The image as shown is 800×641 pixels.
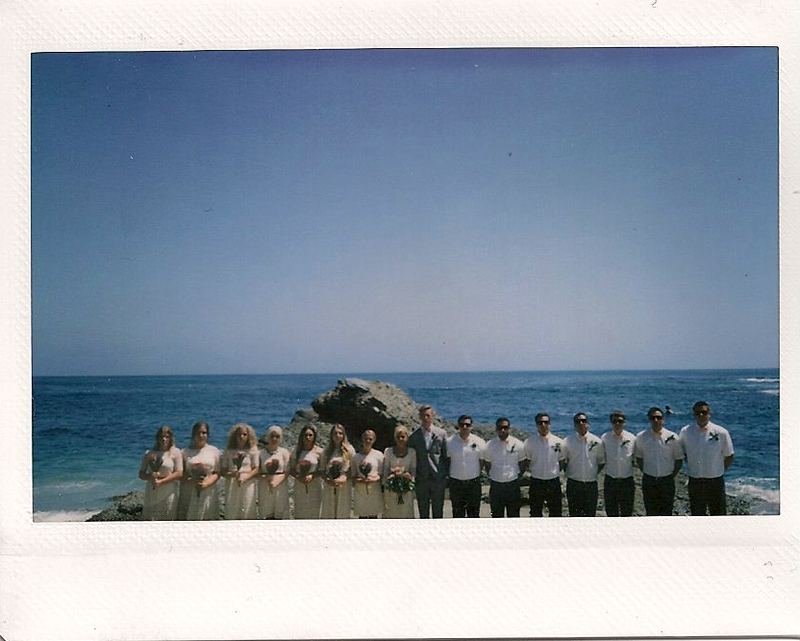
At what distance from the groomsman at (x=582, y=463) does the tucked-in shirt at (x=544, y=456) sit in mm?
48

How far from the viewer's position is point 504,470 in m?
3.73

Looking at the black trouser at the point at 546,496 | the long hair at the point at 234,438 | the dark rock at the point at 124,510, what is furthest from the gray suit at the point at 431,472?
the dark rock at the point at 124,510

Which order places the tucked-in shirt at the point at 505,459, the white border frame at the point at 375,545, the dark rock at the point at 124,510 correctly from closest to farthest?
1. the white border frame at the point at 375,545
2. the tucked-in shirt at the point at 505,459
3. the dark rock at the point at 124,510

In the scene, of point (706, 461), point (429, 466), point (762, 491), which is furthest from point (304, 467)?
point (762, 491)

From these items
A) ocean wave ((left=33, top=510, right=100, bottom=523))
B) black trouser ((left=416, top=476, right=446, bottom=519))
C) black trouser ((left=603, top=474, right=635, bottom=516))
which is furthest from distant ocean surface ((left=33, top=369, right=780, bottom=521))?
black trouser ((left=416, top=476, right=446, bottom=519))

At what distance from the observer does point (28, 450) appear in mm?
3434

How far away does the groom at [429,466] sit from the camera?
3680mm

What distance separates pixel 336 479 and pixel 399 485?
12.8 inches

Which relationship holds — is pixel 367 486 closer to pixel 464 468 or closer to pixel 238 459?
pixel 464 468

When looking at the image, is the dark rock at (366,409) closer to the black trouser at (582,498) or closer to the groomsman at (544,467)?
the groomsman at (544,467)

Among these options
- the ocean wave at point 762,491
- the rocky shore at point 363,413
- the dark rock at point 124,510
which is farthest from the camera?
the rocky shore at point 363,413

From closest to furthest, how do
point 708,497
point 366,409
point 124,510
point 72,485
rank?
point 708,497 → point 72,485 → point 124,510 → point 366,409

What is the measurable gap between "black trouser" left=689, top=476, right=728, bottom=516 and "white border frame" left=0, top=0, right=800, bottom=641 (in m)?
0.20

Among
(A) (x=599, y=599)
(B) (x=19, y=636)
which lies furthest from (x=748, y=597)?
(B) (x=19, y=636)
